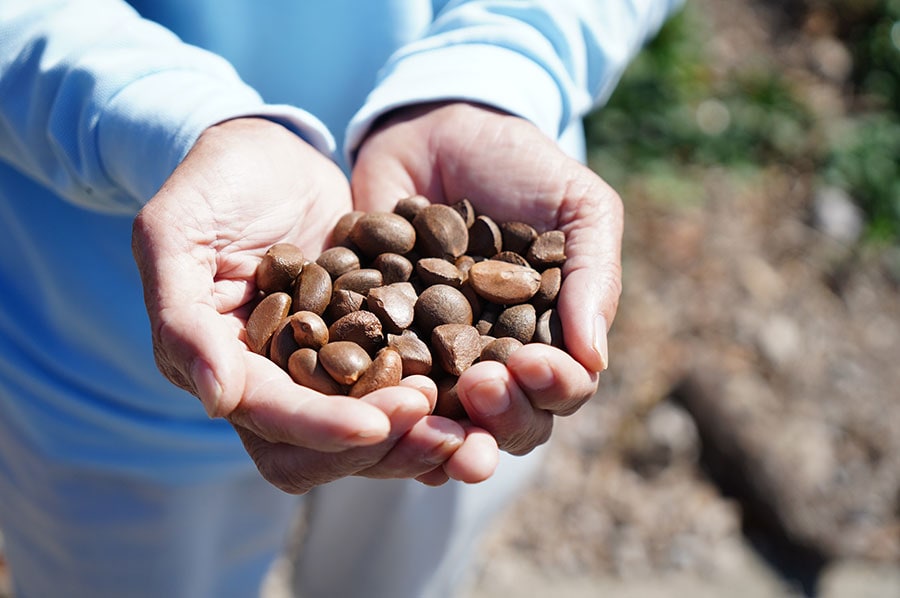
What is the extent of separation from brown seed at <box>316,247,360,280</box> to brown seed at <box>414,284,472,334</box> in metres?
0.17

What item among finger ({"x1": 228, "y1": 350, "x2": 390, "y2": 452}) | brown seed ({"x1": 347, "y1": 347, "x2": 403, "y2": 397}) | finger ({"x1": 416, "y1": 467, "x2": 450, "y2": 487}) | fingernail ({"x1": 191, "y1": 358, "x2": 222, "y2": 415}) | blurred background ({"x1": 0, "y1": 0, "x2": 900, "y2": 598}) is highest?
fingernail ({"x1": 191, "y1": 358, "x2": 222, "y2": 415})

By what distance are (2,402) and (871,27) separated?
504cm

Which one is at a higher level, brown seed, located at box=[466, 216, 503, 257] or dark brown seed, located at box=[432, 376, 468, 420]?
brown seed, located at box=[466, 216, 503, 257]

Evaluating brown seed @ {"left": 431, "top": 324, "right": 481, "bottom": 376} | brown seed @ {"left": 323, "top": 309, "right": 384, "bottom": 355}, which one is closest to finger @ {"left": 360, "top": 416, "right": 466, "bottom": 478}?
brown seed @ {"left": 431, "top": 324, "right": 481, "bottom": 376}

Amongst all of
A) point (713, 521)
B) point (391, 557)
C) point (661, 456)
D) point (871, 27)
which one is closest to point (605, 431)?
point (661, 456)

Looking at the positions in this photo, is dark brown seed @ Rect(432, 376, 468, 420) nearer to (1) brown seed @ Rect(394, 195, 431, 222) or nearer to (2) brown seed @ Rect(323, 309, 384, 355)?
(2) brown seed @ Rect(323, 309, 384, 355)

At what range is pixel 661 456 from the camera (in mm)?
3547

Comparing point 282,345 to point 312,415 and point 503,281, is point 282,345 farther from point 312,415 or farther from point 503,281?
point 503,281

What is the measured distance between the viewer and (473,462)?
59.3 inches

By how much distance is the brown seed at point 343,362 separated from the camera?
1.70 metres

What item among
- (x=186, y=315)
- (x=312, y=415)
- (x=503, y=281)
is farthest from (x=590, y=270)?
(x=186, y=315)

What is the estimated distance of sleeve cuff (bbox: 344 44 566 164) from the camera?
1.98 meters

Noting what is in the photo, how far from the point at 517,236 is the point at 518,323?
0.25 meters

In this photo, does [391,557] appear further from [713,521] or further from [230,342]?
[713,521]
